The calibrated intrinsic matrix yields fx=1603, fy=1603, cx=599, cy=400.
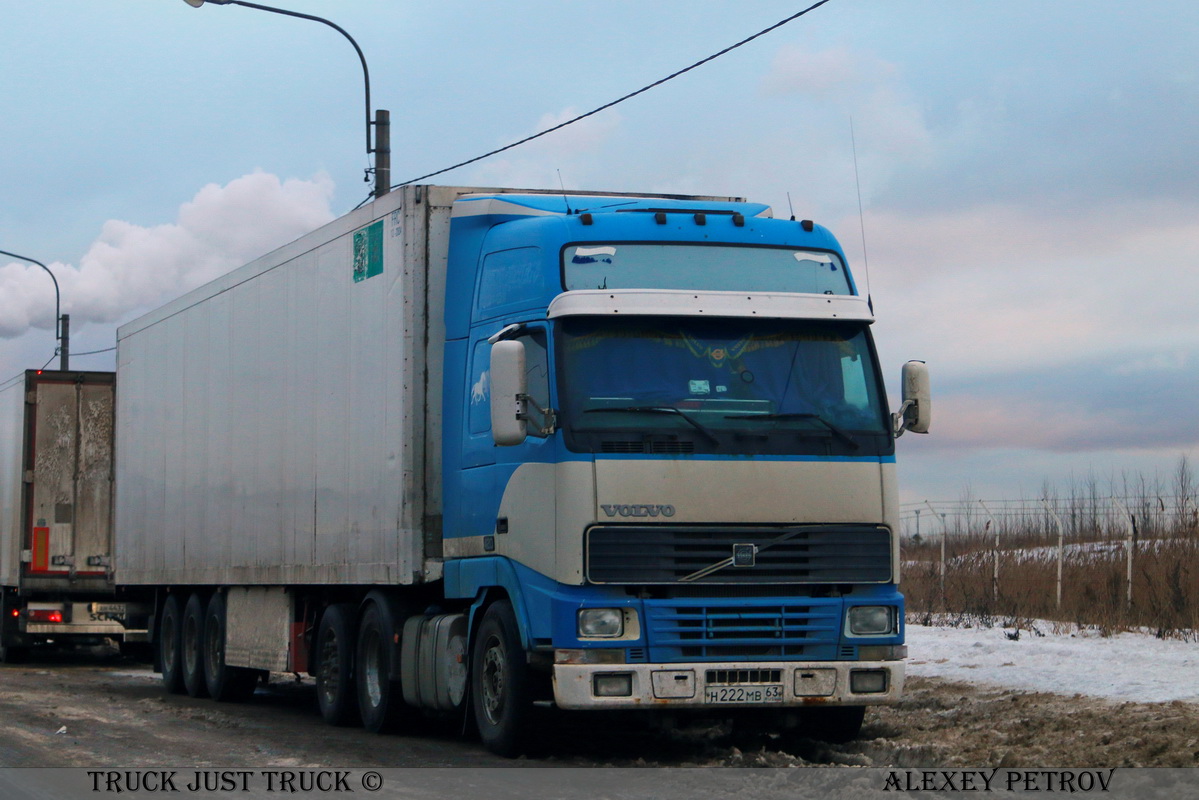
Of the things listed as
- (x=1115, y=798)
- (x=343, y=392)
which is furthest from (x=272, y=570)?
(x=1115, y=798)

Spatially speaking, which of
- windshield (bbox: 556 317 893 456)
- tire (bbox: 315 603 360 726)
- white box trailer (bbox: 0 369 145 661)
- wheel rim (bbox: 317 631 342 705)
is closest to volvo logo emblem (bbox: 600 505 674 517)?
windshield (bbox: 556 317 893 456)

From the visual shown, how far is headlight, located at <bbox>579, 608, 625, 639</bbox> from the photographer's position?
991 cm

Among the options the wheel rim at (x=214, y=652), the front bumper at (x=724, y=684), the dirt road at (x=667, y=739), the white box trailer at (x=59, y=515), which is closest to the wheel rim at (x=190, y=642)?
the wheel rim at (x=214, y=652)

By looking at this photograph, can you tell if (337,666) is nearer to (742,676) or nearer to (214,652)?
(214,652)

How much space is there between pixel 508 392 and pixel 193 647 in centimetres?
931

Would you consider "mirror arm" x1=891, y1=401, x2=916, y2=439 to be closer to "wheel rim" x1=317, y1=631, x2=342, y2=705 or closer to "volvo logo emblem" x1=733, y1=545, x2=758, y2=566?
"volvo logo emblem" x1=733, y1=545, x2=758, y2=566

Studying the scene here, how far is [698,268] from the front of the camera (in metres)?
10.8

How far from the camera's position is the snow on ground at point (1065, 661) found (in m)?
12.9

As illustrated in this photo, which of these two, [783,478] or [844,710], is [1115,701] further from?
[783,478]

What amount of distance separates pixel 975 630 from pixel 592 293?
10.6m

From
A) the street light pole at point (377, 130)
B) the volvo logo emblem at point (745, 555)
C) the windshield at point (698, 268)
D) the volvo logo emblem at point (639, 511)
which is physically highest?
the street light pole at point (377, 130)

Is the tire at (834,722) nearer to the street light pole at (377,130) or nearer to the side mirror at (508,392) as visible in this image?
the side mirror at (508,392)

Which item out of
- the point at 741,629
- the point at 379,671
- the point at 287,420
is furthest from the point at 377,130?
the point at 741,629

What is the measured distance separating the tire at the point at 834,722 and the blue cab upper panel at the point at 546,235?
2953 millimetres
